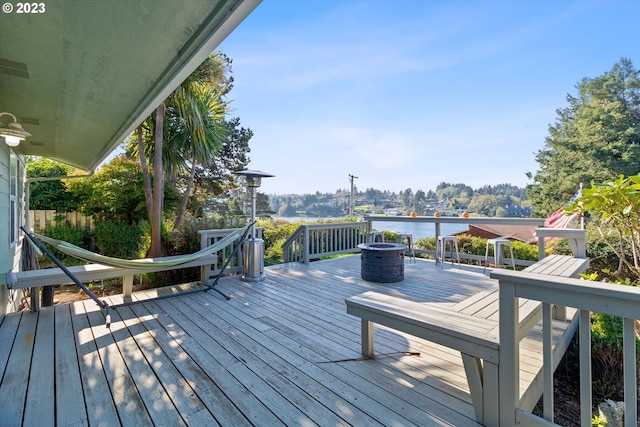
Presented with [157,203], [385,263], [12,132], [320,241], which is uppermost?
[12,132]

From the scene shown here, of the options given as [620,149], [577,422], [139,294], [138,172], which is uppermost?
[620,149]

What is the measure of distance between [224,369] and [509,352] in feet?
6.41

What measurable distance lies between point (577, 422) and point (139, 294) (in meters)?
5.06

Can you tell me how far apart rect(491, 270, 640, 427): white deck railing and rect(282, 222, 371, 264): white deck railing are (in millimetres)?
4659

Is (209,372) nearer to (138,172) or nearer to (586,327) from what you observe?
(586,327)

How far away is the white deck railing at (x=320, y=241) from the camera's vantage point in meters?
6.22

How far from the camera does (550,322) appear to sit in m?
1.46

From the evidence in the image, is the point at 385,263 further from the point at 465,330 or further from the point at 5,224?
the point at 5,224

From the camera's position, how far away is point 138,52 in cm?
181

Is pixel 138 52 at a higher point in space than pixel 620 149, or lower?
lower

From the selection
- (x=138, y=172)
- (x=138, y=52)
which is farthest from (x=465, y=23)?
(x=138, y=172)

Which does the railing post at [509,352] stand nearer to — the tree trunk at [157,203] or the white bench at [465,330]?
the white bench at [465,330]

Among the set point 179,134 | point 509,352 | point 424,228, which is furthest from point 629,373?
point 179,134

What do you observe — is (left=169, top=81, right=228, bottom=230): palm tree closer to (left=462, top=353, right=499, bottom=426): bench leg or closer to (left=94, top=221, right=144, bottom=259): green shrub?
(left=94, top=221, right=144, bottom=259): green shrub
